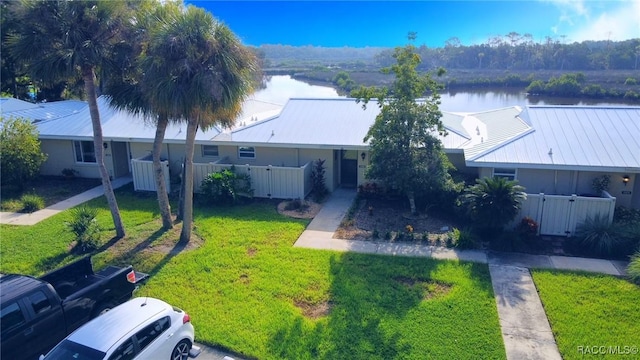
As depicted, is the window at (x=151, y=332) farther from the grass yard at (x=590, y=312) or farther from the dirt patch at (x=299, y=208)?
the dirt patch at (x=299, y=208)

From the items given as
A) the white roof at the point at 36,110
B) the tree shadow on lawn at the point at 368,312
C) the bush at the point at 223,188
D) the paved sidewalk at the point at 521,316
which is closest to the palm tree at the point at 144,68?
the bush at the point at 223,188

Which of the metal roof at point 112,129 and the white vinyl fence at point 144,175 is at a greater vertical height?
the metal roof at point 112,129

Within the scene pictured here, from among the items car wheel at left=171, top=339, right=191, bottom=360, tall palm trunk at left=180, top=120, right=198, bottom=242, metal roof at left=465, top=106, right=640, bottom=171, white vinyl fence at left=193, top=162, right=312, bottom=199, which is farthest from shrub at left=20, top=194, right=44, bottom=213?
metal roof at left=465, top=106, right=640, bottom=171

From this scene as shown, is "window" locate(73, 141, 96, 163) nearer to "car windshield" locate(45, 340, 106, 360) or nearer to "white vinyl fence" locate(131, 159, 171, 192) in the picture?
"white vinyl fence" locate(131, 159, 171, 192)

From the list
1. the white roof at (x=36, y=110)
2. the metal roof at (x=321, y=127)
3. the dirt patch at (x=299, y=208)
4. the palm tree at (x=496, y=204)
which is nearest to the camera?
the palm tree at (x=496, y=204)

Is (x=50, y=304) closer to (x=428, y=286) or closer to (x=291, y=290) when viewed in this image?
(x=291, y=290)

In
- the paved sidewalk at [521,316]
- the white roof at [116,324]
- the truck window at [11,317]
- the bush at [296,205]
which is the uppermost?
the truck window at [11,317]

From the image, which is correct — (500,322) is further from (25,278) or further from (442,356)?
(25,278)
